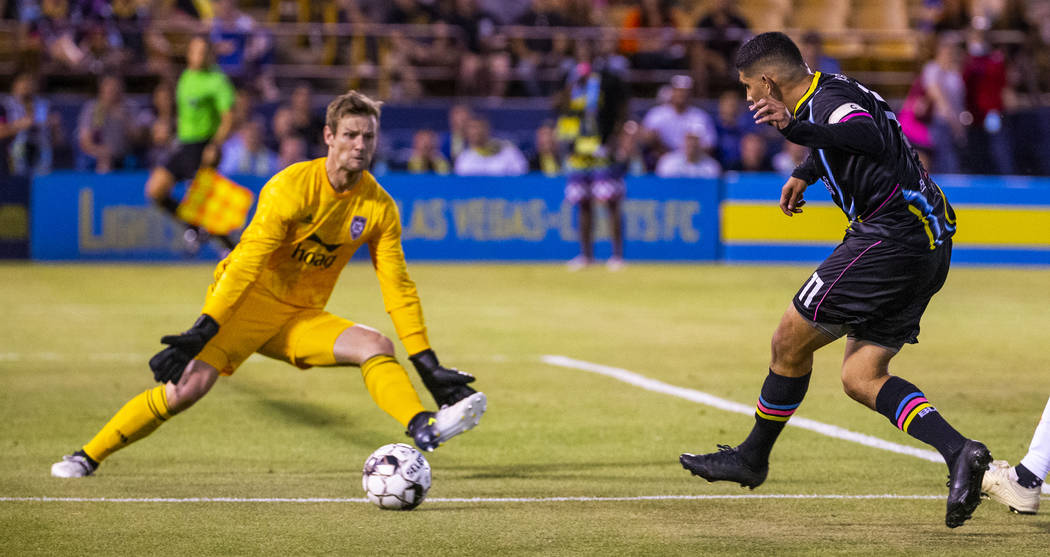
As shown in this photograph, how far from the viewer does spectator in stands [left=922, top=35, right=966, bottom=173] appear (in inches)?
763

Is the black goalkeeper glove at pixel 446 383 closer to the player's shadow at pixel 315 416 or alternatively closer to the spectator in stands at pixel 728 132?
the player's shadow at pixel 315 416

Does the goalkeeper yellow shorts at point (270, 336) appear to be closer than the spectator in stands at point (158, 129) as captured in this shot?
Yes

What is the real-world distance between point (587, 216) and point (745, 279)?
2.26 meters

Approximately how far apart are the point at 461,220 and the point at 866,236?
530 inches

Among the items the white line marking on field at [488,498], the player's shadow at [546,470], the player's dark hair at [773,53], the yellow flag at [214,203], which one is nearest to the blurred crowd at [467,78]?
the yellow flag at [214,203]

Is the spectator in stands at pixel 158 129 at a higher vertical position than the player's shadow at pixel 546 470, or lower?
higher

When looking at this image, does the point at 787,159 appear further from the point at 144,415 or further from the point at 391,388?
the point at 144,415

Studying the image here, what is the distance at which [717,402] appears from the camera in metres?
8.84

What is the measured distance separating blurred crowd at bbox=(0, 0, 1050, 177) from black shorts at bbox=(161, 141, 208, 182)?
201 cm

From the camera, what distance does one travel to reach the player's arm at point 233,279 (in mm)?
5922

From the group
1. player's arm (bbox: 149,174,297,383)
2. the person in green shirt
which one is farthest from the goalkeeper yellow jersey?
the person in green shirt

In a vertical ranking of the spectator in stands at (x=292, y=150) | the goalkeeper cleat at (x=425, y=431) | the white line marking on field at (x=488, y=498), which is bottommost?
the white line marking on field at (x=488, y=498)

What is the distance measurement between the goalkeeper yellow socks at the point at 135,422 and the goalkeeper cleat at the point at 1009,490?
350cm

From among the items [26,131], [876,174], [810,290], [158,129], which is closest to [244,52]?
[158,129]
